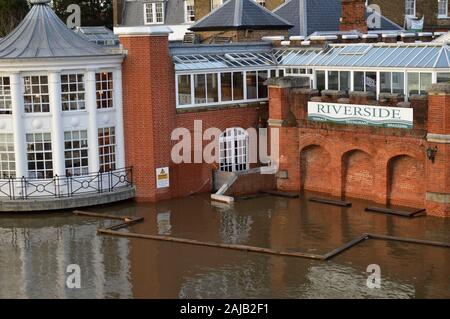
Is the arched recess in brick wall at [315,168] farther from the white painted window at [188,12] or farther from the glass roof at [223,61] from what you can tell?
the white painted window at [188,12]

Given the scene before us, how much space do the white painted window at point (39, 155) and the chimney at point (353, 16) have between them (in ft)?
52.4

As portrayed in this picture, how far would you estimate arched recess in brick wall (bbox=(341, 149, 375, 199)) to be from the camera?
2583 cm

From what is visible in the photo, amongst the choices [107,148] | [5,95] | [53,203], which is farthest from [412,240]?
[5,95]

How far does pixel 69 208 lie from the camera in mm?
24812

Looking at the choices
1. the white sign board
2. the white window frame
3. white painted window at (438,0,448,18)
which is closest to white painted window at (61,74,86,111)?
the white sign board

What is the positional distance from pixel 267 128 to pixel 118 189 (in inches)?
258

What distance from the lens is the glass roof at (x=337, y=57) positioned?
25453 millimetres

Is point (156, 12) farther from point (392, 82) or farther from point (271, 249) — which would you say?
point (271, 249)

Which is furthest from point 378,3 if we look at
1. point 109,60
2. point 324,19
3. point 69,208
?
point 69,208

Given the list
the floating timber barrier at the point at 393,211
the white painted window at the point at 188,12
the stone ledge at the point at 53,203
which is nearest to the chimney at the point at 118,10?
the white painted window at the point at 188,12

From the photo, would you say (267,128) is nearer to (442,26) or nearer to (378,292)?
(378,292)

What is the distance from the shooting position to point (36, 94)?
24812mm

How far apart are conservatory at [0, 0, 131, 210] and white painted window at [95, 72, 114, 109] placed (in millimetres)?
34

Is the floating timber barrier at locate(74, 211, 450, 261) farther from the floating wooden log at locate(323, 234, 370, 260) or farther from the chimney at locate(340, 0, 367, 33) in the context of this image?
the chimney at locate(340, 0, 367, 33)
